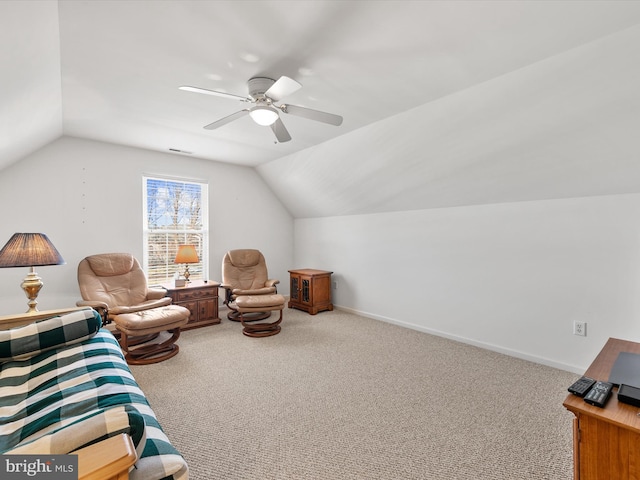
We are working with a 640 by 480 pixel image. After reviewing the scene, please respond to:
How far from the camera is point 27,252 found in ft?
7.89

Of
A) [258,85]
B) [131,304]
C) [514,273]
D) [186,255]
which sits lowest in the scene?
[131,304]

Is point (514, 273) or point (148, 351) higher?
point (514, 273)

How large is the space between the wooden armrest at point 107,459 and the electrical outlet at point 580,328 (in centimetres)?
345

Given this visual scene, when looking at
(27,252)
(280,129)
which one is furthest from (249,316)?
(280,129)

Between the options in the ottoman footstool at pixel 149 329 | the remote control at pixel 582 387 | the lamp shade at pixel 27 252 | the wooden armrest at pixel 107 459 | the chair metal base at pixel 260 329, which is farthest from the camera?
the chair metal base at pixel 260 329

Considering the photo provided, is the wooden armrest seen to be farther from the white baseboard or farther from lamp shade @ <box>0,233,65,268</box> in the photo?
the white baseboard

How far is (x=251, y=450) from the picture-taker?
5.90ft

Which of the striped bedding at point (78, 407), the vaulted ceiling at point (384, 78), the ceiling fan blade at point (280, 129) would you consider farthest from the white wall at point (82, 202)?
the ceiling fan blade at point (280, 129)

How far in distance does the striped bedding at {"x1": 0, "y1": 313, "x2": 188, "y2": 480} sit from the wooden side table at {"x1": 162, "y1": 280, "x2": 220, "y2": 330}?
79.0 inches

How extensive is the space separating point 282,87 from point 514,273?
2871 mm

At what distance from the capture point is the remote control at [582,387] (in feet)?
4.20

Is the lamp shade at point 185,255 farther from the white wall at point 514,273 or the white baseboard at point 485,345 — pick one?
the white baseboard at point 485,345

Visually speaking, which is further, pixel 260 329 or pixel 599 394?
pixel 260 329

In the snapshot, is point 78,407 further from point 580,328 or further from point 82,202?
point 580,328
